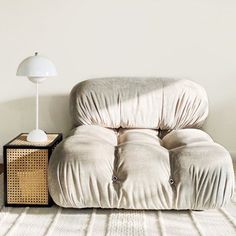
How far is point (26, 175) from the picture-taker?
2.73 m

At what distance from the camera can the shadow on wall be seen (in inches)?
146

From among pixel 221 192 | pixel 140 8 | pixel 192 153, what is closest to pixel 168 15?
pixel 140 8

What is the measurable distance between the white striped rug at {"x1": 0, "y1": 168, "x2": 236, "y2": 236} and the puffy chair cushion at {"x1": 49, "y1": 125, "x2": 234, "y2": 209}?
6 cm

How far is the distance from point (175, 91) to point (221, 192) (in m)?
1.04

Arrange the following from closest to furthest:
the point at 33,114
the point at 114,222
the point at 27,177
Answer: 1. the point at 114,222
2. the point at 27,177
3. the point at 33,114

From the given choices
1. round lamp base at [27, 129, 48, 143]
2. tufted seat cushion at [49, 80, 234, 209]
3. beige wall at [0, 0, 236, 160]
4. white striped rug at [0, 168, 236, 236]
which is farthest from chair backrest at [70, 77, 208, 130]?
white striped rug at [0, 168, 236, 236]

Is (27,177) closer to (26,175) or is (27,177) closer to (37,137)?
(26,175)

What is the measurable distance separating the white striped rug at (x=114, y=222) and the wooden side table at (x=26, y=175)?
2.7 inches

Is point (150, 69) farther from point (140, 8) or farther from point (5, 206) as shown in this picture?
point (5, 206)

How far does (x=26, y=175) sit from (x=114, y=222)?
664 millimetres

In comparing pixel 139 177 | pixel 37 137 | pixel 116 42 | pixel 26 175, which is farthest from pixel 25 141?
pixel 116 42

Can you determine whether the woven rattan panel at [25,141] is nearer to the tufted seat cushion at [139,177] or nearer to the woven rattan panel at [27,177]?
the woven rattan panel at [27,177]

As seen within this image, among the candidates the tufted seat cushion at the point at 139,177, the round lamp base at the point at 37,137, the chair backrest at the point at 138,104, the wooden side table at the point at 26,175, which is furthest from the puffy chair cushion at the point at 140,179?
the chair backrest at the point at 138,104

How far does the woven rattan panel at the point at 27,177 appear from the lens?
2.72 meters
